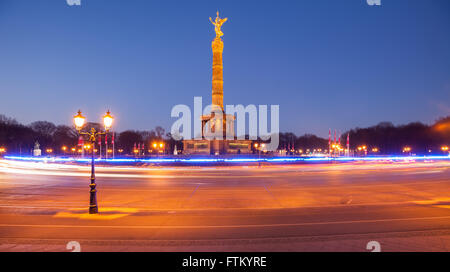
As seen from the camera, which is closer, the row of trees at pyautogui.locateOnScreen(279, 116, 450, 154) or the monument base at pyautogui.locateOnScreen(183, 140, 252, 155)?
the monument base at pyautogui.locateOnScreen(183, 140, 252, 155)

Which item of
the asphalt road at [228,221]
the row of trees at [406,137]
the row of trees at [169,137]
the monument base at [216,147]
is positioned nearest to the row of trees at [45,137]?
the row of trees at [169,137]

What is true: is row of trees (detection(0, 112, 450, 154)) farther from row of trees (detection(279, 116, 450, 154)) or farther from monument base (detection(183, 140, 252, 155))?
monument base (detection(183, 140, 252, 155))

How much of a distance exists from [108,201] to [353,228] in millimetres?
9113

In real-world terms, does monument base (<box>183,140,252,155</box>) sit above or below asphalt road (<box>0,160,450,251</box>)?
above

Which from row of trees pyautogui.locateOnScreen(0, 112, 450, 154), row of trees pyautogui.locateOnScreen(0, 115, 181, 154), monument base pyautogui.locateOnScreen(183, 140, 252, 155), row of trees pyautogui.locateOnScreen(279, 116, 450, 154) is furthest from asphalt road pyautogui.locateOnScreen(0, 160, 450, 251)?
row of trees pyautogui.locateOnScreen(0, 115, 181, 154)

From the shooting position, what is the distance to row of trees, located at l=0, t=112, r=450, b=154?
262 feet

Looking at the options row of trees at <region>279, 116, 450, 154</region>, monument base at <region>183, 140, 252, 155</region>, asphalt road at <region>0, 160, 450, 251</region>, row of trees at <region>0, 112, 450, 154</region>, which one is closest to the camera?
asphalt road at <region>0, 160, 450, 251</region>

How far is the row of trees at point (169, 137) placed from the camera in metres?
80.0

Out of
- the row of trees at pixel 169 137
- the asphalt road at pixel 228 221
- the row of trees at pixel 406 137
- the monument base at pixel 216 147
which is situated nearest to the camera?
the asphalt road at pixel 228 221

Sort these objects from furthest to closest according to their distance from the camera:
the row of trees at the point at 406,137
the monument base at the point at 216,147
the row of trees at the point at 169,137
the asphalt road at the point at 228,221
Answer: the row of trees at the point at 169,137, the row of trees at the point at 406,137, the monument base at the point at 216,147, the asphalt road at the point at 228,221

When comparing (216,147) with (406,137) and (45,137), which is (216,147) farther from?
(45,137)

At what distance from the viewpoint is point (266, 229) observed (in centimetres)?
746

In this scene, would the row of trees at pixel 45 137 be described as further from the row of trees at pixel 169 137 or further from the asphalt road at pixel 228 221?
the asphalt road at pixel 228 221

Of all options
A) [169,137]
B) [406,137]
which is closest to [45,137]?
[169,137]
